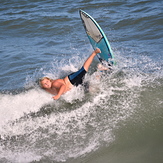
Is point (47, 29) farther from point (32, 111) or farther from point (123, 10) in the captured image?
point (32, 111)

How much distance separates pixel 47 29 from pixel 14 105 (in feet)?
23.8

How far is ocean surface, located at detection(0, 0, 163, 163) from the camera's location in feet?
15.1

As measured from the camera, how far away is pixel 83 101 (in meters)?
6.35

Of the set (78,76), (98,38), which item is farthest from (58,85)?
(98,38)

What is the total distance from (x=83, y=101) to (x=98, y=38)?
1930 millimetres

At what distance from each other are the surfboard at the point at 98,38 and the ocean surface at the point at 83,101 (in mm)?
459

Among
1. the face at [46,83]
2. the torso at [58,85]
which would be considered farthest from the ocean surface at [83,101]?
the face at [46,83]

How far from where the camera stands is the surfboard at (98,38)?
6930mm

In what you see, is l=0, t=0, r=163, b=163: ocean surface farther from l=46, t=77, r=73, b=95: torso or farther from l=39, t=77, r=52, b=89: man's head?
l=39, t=77, r=52, b=89: man's head

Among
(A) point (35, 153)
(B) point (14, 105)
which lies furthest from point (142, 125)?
(B) point (14, 105)

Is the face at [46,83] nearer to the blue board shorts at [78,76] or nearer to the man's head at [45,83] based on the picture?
the man's head at [45,83]

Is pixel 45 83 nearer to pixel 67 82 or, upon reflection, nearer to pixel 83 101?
pixel 67 82

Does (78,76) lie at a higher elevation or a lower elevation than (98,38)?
lower

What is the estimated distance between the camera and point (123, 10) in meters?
13.9
